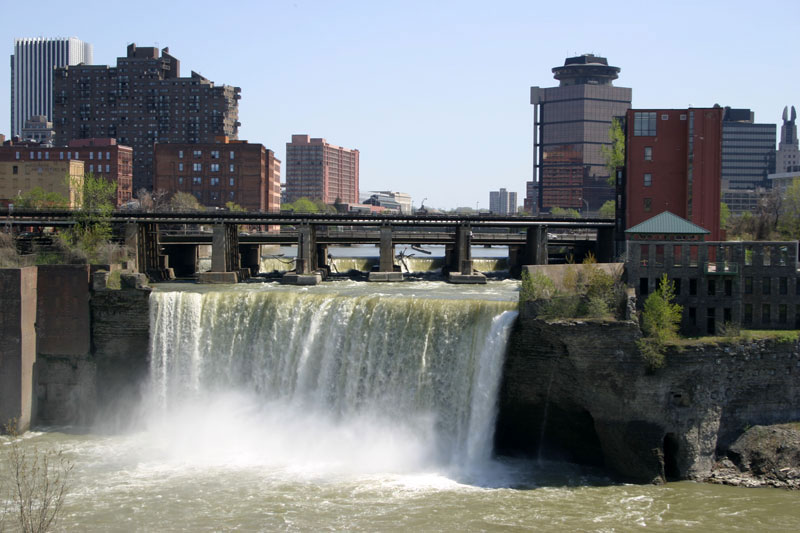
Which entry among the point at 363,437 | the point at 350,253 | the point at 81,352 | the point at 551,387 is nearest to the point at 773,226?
the point at 551,387

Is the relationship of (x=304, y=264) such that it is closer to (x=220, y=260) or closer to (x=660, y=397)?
(x=220, y=260)

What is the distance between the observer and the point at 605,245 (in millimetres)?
72938

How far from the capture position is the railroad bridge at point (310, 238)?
67.2 meters

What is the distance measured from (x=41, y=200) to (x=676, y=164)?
259 feet

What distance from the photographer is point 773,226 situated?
63.2m

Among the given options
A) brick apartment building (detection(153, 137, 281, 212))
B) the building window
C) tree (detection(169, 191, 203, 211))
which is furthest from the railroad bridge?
brick apartment building (detection(153, 137, 281, 212))

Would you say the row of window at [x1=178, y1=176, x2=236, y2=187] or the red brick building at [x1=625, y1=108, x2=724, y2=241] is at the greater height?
the row of window at [x1=178, y1=176, x2=236, y2=187]

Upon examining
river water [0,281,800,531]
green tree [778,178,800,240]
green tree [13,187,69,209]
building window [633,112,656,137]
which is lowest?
river water [0,281,800,531]

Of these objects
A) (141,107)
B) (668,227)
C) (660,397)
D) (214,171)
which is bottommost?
(660,397)

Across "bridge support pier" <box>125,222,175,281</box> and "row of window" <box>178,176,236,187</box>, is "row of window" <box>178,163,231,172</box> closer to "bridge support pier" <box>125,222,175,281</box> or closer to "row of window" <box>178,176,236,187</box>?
"row of window" <box>178,176,236,187</box>

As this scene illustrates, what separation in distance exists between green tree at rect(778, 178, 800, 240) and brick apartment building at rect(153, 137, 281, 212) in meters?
85.7

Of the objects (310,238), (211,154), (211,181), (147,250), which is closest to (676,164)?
(310,238)

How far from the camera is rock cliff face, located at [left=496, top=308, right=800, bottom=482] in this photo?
3622 cm

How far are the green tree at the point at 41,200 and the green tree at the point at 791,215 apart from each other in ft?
242
